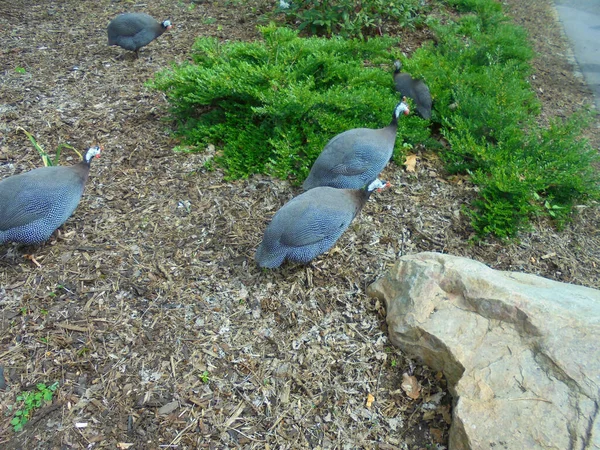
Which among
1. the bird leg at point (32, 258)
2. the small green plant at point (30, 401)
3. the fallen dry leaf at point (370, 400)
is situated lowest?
the fallen dry leaf at point (370, 400)

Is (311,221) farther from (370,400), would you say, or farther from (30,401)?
(30,401)

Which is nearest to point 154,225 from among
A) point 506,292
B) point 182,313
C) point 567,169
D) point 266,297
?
point 182,313

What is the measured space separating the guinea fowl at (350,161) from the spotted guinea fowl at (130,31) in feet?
10.6

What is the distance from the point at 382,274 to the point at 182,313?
1.49 metres

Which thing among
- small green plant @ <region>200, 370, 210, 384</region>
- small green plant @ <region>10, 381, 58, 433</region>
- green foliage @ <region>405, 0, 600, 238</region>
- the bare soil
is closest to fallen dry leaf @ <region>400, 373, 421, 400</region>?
the bare soil

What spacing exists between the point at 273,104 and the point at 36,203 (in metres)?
2.06

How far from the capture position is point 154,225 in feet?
11.8

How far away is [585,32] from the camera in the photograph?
8656mm

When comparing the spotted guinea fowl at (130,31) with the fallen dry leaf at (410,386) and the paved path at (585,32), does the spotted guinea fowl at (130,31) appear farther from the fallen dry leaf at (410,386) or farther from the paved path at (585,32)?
the paved path at (585,32)

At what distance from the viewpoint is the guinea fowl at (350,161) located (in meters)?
3.66

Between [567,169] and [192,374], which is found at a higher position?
[567,169]

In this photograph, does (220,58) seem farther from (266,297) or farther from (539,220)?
(539,220)

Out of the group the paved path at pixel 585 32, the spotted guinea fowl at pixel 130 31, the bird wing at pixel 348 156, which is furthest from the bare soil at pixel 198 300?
the paved path at pixel 585 32

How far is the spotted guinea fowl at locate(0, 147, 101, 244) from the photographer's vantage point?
303 cm
